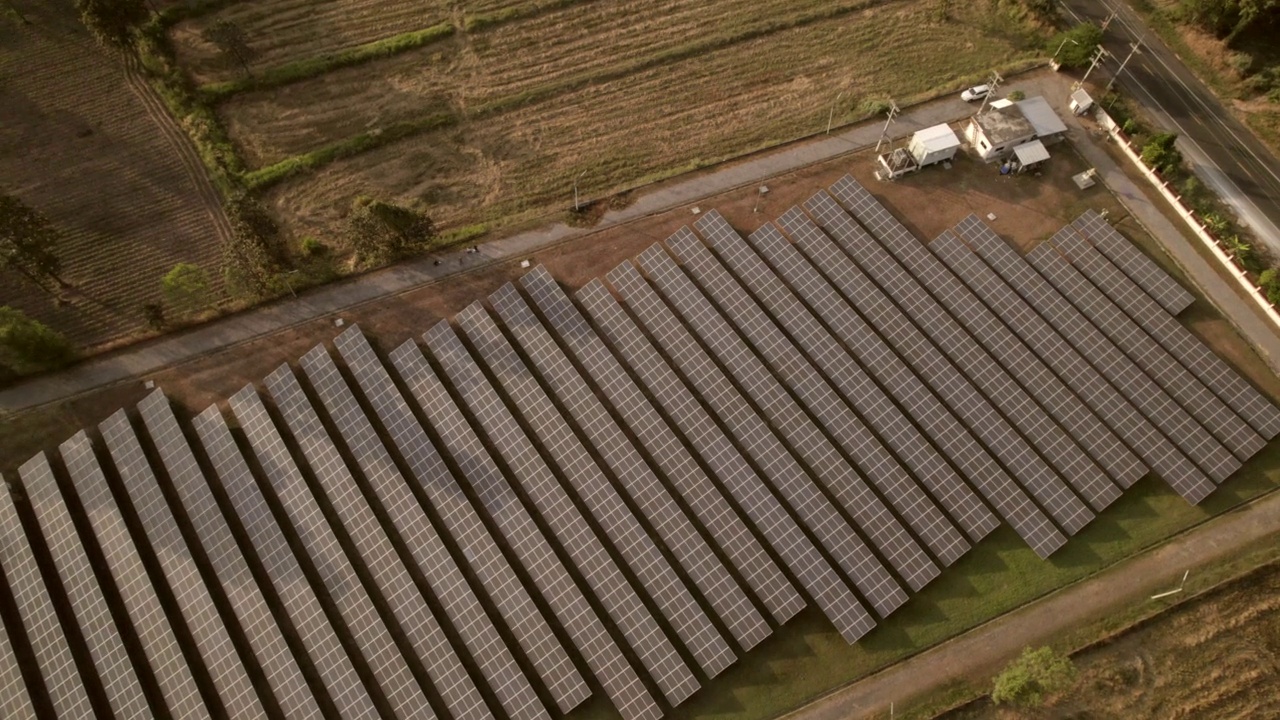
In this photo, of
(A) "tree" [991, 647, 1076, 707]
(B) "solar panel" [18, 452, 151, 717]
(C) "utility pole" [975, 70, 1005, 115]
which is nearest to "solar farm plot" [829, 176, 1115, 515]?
(A) "tree" [991, 647, 1076, 707]

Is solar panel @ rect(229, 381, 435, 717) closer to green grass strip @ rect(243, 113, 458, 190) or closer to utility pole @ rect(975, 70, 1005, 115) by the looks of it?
green grass strip @ rect(243, 113, 458, 190)

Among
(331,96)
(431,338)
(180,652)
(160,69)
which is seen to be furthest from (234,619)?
(160,69)

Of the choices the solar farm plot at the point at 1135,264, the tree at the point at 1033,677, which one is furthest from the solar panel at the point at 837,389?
the solar farm plot at the point at 1135,264

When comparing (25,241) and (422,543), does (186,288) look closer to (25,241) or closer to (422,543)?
(25,241)

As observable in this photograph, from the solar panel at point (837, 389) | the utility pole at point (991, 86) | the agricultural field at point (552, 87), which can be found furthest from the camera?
the utility pole at point (991, 86)

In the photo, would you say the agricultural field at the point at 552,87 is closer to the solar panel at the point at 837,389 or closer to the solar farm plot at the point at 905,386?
the solar farm plot at the point at 905,386

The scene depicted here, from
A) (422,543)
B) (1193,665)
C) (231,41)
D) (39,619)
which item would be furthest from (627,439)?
(231,41)
